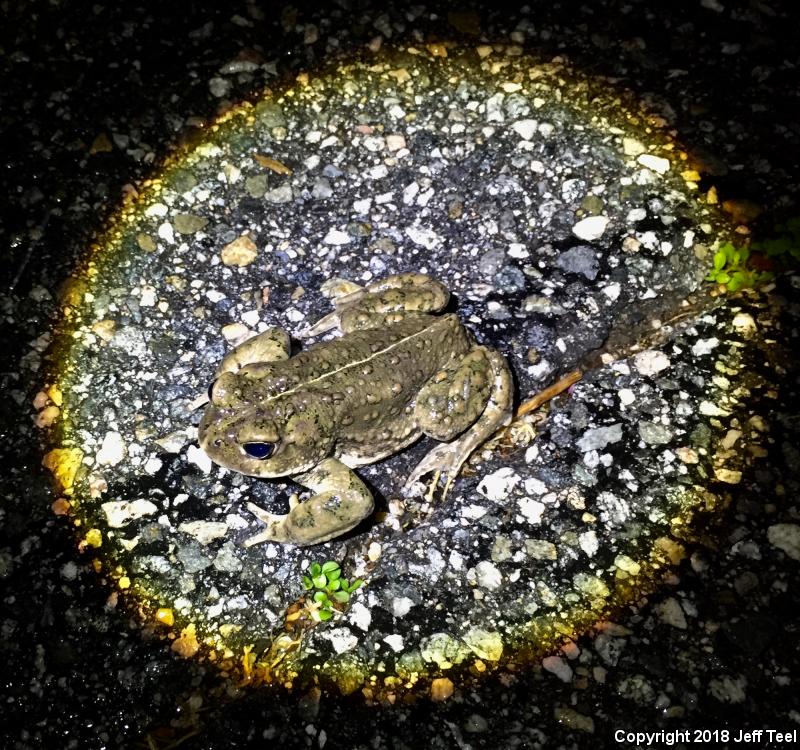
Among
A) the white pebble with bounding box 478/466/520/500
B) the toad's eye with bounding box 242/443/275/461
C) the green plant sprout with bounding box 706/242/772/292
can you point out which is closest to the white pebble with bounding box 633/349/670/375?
the green plant sprout with bounding box 706/242/772/292

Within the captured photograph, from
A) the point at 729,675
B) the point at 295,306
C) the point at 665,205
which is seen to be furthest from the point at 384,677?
the point at 665,205

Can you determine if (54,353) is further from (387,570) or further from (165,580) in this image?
(387,570)

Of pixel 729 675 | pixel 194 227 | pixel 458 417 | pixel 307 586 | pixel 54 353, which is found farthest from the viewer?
pixel 194 227

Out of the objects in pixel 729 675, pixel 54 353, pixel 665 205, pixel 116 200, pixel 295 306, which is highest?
pixel 665 205

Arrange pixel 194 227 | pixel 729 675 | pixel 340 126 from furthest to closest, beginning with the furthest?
pixel 340 126 < pixel 194 227 < pixel 729 675

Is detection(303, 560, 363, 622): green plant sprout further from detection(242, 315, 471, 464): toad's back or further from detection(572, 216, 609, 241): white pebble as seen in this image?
detection(572, 216, 609, 241): white pebble
